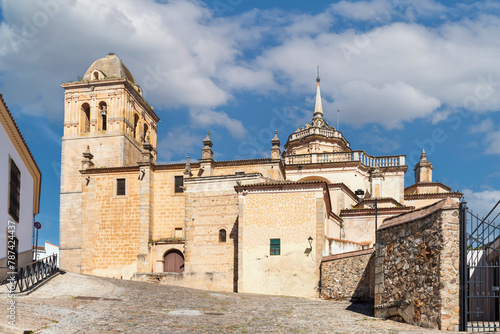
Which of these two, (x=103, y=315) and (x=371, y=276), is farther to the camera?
(x=371, y=276)

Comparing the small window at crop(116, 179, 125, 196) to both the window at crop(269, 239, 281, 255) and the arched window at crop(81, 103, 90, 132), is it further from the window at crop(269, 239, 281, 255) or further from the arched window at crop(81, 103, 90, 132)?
the window at crop(269, 239, 281, 255)

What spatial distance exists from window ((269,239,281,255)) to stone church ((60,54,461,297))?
0.05 metres

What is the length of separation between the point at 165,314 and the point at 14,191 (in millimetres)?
8471

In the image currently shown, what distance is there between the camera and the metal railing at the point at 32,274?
15.3m

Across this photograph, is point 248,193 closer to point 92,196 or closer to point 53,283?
point 53,283

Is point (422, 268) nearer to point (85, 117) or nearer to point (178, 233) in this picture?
point (178, 233)

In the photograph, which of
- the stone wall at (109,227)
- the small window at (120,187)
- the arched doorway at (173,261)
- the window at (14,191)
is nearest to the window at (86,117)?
the stone wall at (109,227)

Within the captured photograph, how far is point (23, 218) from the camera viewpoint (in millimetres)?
20234

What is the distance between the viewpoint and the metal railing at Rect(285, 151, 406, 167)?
125 feet

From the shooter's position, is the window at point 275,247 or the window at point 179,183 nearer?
the window at point 275,247

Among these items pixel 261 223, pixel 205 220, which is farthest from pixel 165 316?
pixel 205 220

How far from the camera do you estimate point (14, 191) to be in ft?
61.9

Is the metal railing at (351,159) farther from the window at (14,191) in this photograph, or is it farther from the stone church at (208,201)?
the window at (14,191)

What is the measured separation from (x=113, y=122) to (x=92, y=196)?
32.5ft
